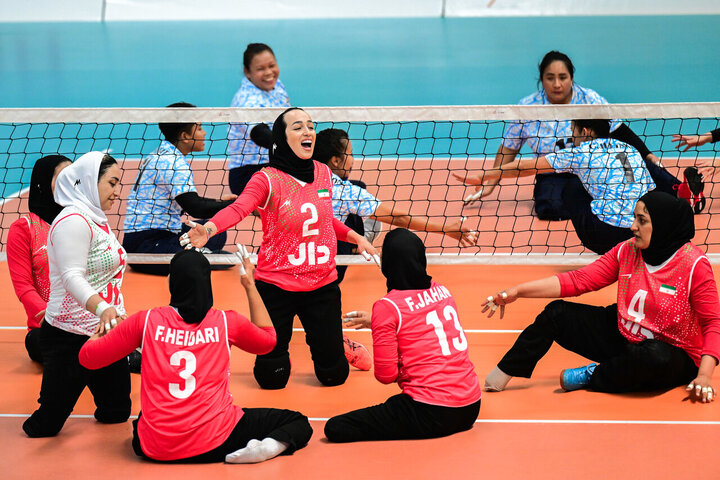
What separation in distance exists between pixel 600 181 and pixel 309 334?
2824 mm

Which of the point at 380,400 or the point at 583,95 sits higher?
the point at 583,95

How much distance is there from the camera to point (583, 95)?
7531mm

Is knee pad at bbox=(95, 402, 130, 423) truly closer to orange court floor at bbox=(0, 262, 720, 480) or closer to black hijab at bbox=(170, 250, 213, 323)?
orange court floor at bbox=(0, 262, 720, 480)

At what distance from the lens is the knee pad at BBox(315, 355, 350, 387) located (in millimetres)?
4641

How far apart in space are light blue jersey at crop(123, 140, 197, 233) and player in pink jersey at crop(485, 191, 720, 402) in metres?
2.88

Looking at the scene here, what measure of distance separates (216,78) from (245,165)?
707cm

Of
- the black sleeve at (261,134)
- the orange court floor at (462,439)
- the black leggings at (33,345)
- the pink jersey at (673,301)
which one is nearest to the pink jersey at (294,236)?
the orange court floor at (462,439)

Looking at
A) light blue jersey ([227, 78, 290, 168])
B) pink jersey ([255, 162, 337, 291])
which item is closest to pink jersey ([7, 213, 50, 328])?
pink jersey ([255, 162, 337, 291])

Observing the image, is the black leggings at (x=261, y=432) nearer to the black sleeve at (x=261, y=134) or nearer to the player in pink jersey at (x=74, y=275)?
the player in pink jersey at (x=74, y=275)

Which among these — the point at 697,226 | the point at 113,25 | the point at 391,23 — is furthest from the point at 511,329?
the point at 113,25

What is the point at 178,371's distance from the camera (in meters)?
3.53

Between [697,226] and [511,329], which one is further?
[697,226]

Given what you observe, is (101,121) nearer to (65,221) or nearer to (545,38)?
(65,221)

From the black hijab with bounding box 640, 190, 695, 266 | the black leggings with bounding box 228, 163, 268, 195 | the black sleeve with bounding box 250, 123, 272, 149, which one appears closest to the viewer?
the black hijab with bounding box 640, 190, 695, 266
